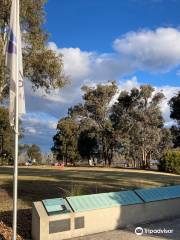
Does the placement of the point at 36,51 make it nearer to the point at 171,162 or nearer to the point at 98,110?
the point at 171,162

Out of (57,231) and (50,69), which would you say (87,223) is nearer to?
(57,231)

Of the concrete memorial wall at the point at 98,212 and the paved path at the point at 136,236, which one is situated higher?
the concrete memorial wall at the point at 98,212

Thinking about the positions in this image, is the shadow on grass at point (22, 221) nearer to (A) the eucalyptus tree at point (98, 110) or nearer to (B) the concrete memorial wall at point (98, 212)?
(B) the concrete memorial wall at point (98, 212)

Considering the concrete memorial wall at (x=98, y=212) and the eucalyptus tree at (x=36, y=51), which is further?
the eucalyptus tree at (x=36, y=51)

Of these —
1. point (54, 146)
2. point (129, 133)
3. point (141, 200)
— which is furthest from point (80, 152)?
point (141, 200)

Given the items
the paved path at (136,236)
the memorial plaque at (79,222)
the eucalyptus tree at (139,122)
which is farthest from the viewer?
the eucalyptus tree at (139,122)

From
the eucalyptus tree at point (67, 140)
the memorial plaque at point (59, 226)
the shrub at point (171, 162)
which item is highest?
the eucalyptus tree at point (67, 140)

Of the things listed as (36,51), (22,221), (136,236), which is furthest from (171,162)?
(136,236)

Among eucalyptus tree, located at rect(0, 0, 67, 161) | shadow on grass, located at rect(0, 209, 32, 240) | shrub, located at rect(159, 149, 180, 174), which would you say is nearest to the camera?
shadow on grass, located at rect(0, 209, 32, 240)

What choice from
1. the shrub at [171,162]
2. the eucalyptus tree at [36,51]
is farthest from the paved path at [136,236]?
the shrub at [171,162]

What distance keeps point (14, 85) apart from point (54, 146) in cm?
4783

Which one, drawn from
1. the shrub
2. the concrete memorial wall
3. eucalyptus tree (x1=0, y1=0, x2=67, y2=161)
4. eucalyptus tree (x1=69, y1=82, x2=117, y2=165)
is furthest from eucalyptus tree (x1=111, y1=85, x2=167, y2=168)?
the concrete memorial wall

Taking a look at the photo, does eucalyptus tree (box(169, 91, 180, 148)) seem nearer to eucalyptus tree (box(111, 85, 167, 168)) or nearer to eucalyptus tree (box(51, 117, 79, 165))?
eucalyptus tree (box(111, 85, 167, 168))

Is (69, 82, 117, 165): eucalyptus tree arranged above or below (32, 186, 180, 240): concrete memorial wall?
above
